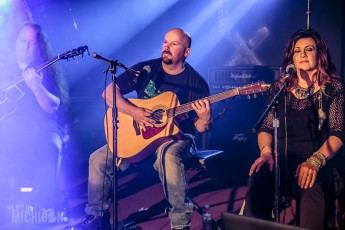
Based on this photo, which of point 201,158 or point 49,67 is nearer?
point 201,158

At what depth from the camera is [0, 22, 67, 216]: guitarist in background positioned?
4.71 meters

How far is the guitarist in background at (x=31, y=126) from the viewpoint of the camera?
471cm

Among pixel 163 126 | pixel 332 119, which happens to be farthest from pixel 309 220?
pixel 163 126

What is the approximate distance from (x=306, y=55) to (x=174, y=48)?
4.55ft

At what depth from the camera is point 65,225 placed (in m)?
4.58

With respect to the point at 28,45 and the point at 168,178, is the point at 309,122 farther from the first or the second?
the point at 28,45

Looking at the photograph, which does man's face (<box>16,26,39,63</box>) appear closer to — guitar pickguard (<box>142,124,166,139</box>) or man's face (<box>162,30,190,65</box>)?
man's face (<box>162,30,190,65</box>)

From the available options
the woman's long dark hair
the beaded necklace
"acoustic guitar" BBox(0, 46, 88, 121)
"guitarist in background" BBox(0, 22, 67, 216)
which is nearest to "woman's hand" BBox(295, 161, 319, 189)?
the beaded necklace

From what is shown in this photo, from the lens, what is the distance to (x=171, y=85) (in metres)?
4.52

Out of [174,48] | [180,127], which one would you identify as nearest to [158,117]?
[180,127]

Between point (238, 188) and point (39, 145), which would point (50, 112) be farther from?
point (238, 188)

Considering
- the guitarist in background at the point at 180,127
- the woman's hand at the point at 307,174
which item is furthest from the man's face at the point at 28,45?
the woman's hand at the point at 307,174

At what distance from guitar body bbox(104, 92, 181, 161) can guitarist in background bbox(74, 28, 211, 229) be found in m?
0.05

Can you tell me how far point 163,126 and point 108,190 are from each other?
0.78 metres
